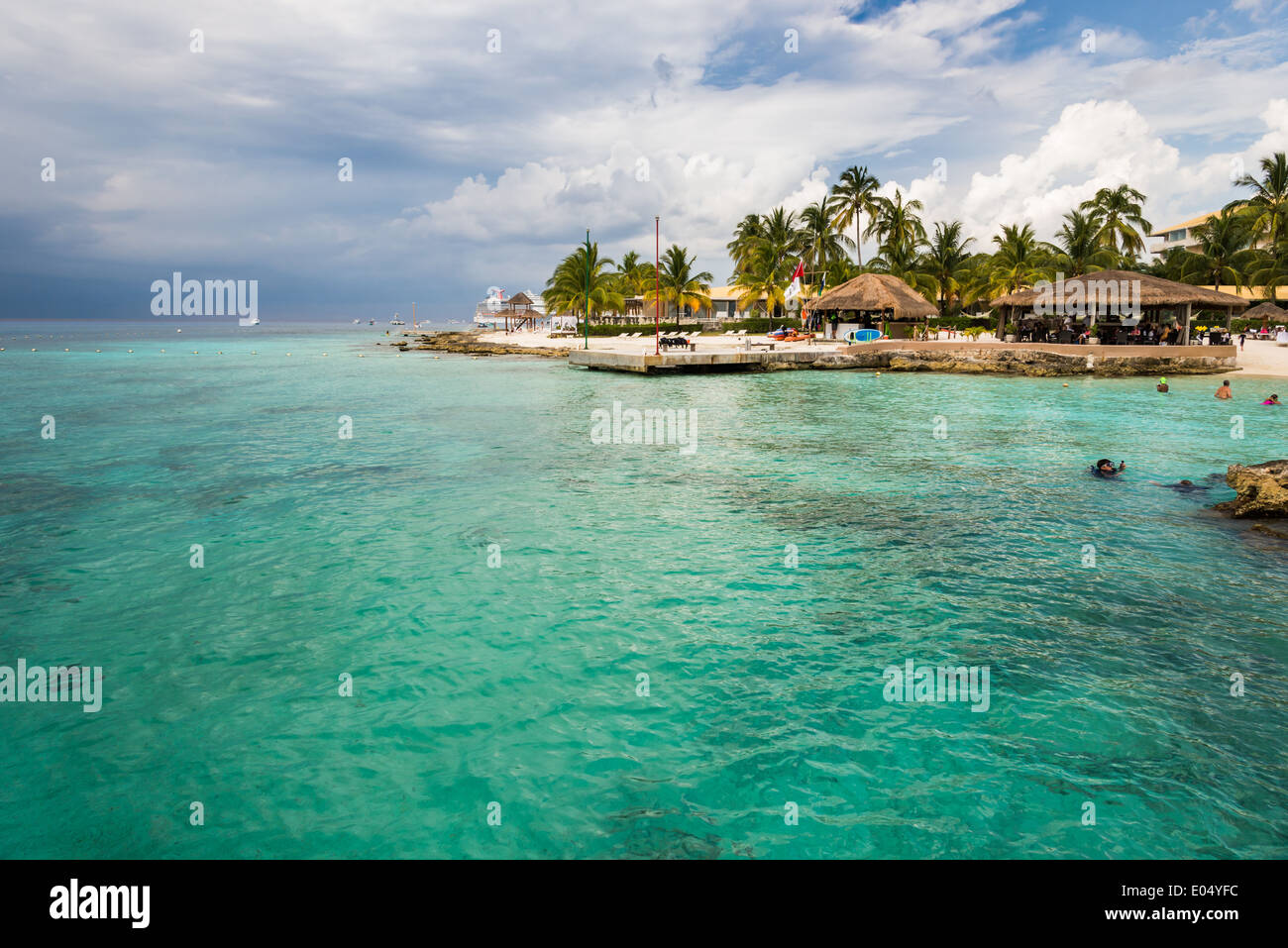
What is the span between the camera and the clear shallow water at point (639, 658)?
4.46m

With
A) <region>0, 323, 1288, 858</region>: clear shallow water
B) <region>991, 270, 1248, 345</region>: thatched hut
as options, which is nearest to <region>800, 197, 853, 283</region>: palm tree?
<region>991, 270, 1248, 345</region>: thatched hut

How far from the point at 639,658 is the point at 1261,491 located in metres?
10.2

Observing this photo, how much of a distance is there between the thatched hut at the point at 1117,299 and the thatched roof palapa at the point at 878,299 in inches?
188

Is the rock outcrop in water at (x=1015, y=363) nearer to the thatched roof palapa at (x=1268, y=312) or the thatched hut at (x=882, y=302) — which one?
the thatched hut at (x=882, y=302)

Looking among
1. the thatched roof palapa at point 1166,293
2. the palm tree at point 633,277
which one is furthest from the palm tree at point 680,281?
the thatched roof palapa at point 1166,293

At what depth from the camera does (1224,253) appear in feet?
183

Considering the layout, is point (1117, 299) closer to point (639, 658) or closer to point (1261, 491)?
point (1261, 491)

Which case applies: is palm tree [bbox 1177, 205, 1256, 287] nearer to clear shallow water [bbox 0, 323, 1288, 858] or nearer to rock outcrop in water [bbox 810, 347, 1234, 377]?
rock outcrop in water [bbox 810, 347, 1234, 377]

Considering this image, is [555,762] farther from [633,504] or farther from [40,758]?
[633,504]

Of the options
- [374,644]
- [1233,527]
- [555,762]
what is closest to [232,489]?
[374,644]

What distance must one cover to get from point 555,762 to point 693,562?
4.33m
